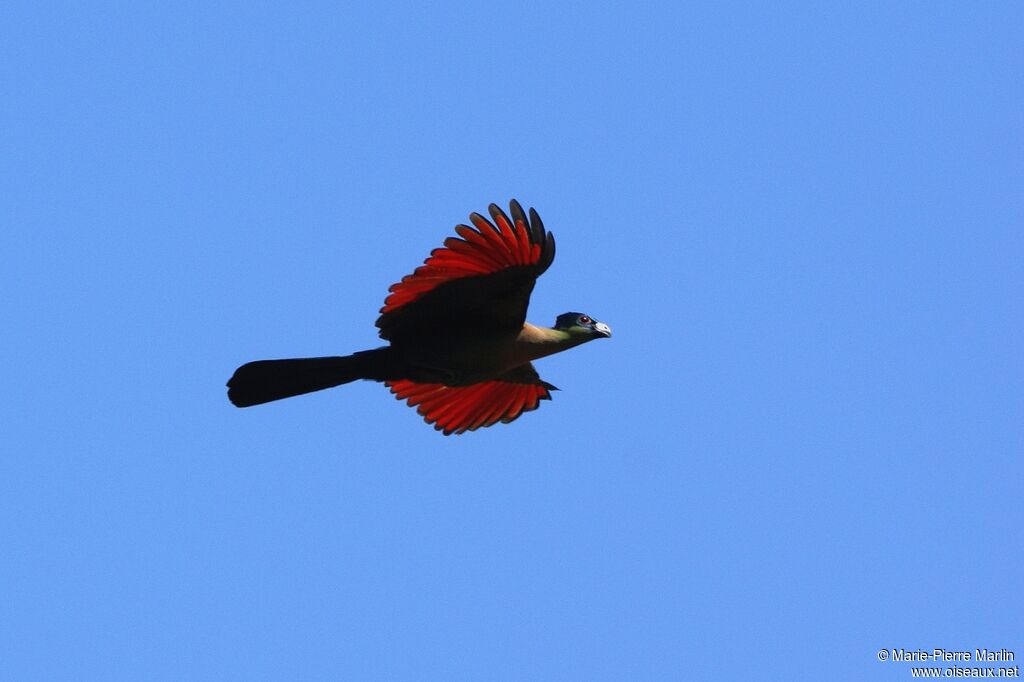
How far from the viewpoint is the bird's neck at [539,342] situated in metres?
14.0

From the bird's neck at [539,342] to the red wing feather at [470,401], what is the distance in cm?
132

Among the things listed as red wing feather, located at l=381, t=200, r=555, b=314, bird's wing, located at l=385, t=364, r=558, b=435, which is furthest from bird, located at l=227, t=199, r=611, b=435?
bird's wing, located at l=385, t=364, r=558, b=435

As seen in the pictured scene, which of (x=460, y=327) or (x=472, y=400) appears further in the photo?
(x=472, y=400)

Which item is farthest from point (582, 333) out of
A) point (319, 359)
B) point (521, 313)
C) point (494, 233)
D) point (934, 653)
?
point (934, 653)

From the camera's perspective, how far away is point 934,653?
14773mm

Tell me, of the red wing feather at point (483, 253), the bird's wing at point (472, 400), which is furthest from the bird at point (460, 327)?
the bird's wing at point (472, 400)

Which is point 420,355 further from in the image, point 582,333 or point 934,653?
point 934,653

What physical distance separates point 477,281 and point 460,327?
0.61m

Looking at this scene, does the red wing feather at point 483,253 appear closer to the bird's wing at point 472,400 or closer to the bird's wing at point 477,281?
the bird's wing at point 477,281

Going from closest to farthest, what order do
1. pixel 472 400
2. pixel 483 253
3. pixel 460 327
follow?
pixel 483 253
pixel 460 327
pixel 472 400

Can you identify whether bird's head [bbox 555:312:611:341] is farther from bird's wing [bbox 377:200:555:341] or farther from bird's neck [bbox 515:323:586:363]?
bird's wing [bbox 377:200:555:341]

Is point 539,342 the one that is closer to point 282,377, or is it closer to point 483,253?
point 483,253

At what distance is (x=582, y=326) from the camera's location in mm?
14203

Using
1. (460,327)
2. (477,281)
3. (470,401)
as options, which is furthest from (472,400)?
(477,281)
